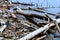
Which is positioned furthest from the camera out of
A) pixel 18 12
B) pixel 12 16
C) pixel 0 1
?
pixel 0 1

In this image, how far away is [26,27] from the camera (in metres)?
7.68

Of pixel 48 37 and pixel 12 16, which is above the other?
pixel 12 16

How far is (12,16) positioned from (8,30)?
4.76ft

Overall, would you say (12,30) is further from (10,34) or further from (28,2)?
(28,2)

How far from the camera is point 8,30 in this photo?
7.32 m

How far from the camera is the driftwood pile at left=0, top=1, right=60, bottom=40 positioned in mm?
6730

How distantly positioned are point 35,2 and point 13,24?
745cm

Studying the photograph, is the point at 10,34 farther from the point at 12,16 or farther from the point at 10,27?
the point at 12,16

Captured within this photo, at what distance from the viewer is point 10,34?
690cm

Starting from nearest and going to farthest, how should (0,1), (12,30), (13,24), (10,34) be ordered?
(10,34) < (12,30) < (13,24) < (0,1)

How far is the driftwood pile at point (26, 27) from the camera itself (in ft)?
22.1

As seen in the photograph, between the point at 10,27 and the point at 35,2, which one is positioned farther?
the point at 35,2

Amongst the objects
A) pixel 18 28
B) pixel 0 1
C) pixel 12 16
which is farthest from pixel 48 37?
pixel 0 1

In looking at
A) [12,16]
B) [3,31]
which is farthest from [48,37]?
[12,16]
